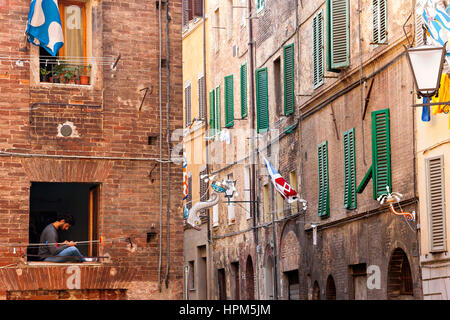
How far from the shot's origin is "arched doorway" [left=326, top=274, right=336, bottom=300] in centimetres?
2403

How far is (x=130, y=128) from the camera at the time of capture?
17.1 meters

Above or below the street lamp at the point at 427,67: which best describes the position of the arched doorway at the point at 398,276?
below

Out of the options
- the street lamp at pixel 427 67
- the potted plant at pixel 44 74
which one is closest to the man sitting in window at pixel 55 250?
the potted plant at pixel 44 74

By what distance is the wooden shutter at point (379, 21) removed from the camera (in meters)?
20.5

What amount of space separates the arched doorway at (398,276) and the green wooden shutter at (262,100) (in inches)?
407

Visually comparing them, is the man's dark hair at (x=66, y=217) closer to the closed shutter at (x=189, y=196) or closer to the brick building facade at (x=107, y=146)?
the brick building facade at (x=107, y=146)

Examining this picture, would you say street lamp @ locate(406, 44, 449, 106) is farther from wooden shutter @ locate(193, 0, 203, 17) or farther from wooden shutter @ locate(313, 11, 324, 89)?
wooden shutter @ locate(193, 0, 203, 17)

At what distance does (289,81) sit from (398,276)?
8853 millimetres

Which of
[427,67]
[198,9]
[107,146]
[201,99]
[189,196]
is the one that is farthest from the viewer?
[189,196]

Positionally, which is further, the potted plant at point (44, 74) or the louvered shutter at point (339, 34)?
the louvered shutter at point (339, 34)

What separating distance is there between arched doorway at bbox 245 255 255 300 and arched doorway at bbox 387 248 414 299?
11693mm

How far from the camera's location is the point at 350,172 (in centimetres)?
2223

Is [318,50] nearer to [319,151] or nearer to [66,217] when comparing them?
[319,151]

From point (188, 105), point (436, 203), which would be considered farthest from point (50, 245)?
point (188, 105)
